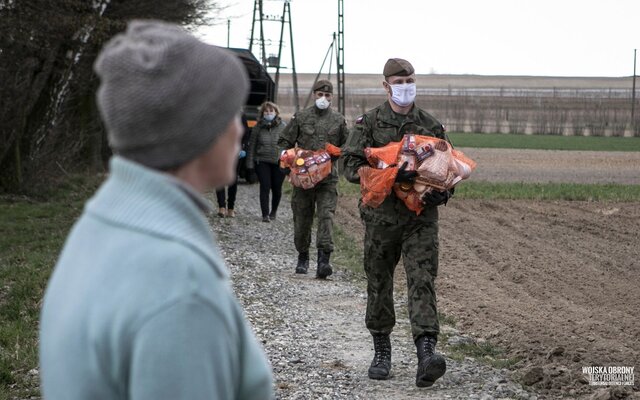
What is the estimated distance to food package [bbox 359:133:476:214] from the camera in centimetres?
754

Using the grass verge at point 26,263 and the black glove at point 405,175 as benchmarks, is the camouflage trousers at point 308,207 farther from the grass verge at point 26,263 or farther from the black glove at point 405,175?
the black glove at point 405,175

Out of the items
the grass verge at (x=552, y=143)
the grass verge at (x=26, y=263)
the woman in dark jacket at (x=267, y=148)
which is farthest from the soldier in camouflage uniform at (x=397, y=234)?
the grass verge at (x=552, y=143)

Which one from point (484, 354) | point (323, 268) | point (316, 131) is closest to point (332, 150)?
point (316, 131)

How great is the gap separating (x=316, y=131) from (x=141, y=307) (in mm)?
11298

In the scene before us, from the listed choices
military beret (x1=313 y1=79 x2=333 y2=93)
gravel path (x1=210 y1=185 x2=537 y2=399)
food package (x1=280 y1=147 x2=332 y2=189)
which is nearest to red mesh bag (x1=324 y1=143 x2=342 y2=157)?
food package (x1=280 y1=147 x2=332 y2=189)

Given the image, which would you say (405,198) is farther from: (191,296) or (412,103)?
(191,296)

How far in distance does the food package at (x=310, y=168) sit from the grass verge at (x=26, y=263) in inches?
114

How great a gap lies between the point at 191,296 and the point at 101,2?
21.0 meters

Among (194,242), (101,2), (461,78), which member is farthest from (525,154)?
(461,78)

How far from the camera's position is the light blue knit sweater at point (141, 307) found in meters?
1.97

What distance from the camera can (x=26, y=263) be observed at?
1281cm

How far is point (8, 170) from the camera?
2156 cm

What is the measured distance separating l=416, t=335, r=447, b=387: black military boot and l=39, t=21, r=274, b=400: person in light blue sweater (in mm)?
5193

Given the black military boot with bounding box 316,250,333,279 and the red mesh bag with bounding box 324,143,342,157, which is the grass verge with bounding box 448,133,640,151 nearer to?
the red mesh bag with bounding box 324,143,342,157
